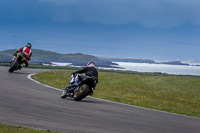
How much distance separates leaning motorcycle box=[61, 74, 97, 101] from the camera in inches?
627

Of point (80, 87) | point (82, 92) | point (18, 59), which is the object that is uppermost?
point (18, 59)

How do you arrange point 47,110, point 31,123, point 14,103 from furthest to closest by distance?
point 14,103 < point 47,110 < point 31,123

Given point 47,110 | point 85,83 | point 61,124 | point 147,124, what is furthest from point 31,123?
point 85,83

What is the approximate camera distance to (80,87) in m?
16.2

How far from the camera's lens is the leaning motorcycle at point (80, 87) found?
52.2ft

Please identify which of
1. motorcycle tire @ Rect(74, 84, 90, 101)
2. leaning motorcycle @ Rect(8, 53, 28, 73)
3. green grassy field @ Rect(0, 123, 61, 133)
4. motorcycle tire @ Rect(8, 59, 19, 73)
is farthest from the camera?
motorcycle tire @ Rect(8, 59, 19, 73)

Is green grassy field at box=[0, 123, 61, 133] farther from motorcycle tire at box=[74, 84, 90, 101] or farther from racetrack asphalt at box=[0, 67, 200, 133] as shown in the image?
motorcycle tire at box=[74, 84, 90, 101]

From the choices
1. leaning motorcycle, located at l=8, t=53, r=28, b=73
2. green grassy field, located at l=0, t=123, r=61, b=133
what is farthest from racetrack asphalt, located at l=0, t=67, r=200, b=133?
leaning motorcycle, located at l=8, t=53, r=28, b=73

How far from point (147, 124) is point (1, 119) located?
4.11 meters

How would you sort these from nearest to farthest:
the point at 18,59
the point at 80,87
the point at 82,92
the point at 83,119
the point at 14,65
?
1. the point at 83,119
2. the point at 82,92
3. the point at 80,87
4. the point at 18,59
5. the point at 14,65

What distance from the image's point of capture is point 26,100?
47.1ft

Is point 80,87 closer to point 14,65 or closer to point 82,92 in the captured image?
point 82,92

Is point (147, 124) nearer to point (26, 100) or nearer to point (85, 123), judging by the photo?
point (85, 123)

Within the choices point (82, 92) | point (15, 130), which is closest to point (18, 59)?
point (82, 92)
